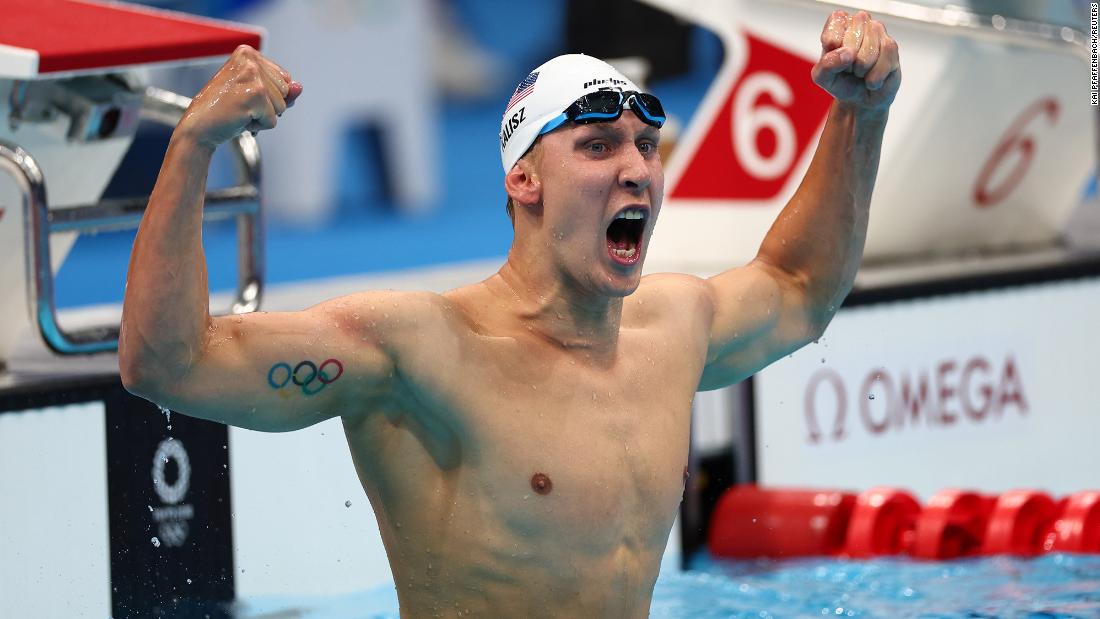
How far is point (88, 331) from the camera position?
4363 mm

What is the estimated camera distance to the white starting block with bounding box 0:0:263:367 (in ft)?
13.4

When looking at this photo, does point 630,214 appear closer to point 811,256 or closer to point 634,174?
point 634,174

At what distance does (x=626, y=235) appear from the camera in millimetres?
2922

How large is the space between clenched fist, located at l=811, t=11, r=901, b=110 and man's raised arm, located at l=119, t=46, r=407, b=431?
986 mm

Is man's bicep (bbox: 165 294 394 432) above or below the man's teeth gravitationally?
below

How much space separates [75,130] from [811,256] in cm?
220

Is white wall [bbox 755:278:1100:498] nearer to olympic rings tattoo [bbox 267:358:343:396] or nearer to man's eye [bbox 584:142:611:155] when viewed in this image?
man's eye [bbox 584:142:611:155]

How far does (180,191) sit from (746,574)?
2971 millimetres

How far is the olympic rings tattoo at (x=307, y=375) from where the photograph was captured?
258 centimetres

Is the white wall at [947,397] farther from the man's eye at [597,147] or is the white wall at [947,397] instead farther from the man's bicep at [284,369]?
the man's bicep at [284,369]

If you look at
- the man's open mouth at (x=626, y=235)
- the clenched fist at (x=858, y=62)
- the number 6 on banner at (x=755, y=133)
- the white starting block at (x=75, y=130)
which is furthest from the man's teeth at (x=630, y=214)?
the number 6 on banner at (x=755, y=133)

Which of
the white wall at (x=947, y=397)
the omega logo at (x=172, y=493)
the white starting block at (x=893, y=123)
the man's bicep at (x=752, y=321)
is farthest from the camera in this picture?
the white starting block at (x=893, y=123)

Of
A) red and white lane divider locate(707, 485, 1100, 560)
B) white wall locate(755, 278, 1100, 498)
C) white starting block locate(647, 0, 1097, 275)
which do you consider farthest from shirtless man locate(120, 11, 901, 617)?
white starting block locate(647, 0, 1097, 275)

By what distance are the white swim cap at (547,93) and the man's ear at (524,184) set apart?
0.02m
